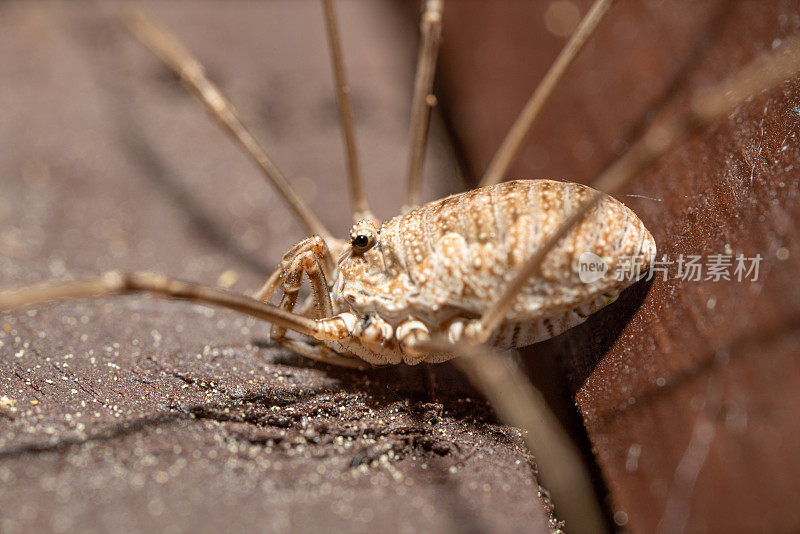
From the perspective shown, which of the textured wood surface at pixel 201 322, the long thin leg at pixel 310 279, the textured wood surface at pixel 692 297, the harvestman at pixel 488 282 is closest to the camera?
the textured wood surface at pixel 692 297

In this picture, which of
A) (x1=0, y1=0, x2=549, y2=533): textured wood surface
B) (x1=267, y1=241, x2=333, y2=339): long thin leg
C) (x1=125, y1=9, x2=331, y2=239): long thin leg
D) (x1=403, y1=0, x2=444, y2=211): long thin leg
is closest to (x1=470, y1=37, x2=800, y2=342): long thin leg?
(x1=0, y1=0, x2=549, y2=533): textured wood surface

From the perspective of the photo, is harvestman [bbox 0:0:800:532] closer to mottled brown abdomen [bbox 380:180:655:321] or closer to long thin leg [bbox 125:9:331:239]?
mottled brown abdomen [bbox 380:180:655:321]

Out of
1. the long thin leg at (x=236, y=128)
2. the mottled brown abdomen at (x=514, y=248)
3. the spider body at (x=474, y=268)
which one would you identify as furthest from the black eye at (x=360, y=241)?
the long thin leg at (x=236, y=128)

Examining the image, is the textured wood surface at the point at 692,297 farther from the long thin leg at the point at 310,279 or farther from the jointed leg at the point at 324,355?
the long thin leg at the point at 310,279

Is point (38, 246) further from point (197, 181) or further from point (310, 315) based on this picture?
point (310, 315)

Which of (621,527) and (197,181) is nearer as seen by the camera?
(621,527)

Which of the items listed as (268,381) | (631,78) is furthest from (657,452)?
(631,78)

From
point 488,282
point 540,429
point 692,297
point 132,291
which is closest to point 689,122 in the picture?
point 692,297
